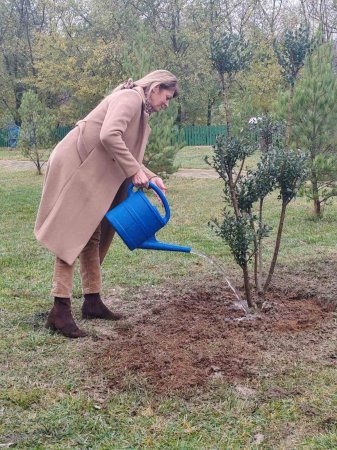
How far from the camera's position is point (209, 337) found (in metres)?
3.47

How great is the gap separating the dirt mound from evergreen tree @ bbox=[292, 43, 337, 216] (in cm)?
354

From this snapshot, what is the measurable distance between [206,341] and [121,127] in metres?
1.33

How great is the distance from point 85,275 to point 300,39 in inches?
81.9

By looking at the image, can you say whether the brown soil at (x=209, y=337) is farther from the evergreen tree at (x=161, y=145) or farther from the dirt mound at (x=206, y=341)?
the evergreen tree at (x=161, y=145)

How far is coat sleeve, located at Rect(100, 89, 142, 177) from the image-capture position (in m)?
A: 3.23

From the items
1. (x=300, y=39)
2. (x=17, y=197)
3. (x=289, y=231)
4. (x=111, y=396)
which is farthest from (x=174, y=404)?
(x=17, y=197)

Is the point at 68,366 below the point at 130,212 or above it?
below

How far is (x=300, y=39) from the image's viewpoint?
12.3 ft

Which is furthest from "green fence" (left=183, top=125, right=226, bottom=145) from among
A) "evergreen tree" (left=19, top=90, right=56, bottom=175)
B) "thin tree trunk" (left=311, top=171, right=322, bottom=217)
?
"thin tree trunk" (left=311, top=171, right=322, bottom=217)

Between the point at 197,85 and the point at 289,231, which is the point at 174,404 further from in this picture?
the point at 197,85

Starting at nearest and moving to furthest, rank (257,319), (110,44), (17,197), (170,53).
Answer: (257,319) → (17,197) → (110,44) → (170,53)

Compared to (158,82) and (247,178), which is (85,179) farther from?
(247,178)

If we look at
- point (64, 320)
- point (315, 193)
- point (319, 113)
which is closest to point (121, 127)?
point (64, 320)

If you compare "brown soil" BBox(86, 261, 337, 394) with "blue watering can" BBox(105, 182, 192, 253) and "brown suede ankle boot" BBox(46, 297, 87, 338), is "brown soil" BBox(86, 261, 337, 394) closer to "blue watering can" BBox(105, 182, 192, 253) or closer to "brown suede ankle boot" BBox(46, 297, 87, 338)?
"brown suede ankle boot" BBox(46, 297, 87, 338)
